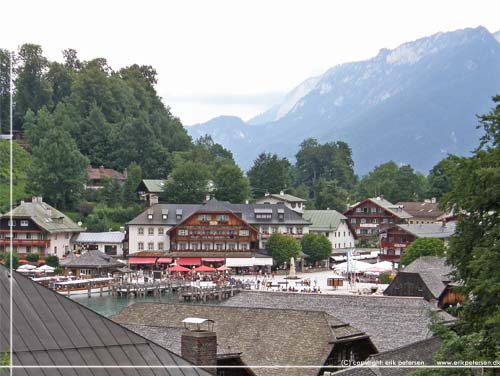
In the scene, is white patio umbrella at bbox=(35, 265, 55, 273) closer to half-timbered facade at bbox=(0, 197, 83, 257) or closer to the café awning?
half-timbered facade at bbox=(0, 197, 83, 257)

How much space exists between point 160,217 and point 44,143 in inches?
640

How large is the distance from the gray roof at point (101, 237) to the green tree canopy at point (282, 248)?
1382 cm

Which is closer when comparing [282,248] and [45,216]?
[282,248]

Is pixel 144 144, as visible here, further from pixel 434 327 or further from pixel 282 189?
pixel 434 327

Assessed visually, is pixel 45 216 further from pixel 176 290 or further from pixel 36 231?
pixel 176 290

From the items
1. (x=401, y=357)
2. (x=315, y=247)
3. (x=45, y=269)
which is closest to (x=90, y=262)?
(x=45, y=269)

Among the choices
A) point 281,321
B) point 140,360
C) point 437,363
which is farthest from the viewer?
point 281,321

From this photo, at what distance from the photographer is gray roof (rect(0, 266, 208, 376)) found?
11.7m

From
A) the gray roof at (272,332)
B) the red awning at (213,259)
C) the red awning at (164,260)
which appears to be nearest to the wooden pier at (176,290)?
the red awning at (213,259)

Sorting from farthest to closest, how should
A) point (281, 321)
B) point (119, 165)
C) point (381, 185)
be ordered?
point (381, 185) → point (119, 165) → point (281, 321)

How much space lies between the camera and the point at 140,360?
12805 mm

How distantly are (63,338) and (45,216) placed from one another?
76.0m

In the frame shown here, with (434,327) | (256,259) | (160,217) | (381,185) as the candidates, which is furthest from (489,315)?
(381,185)

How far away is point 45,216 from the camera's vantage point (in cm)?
8662
